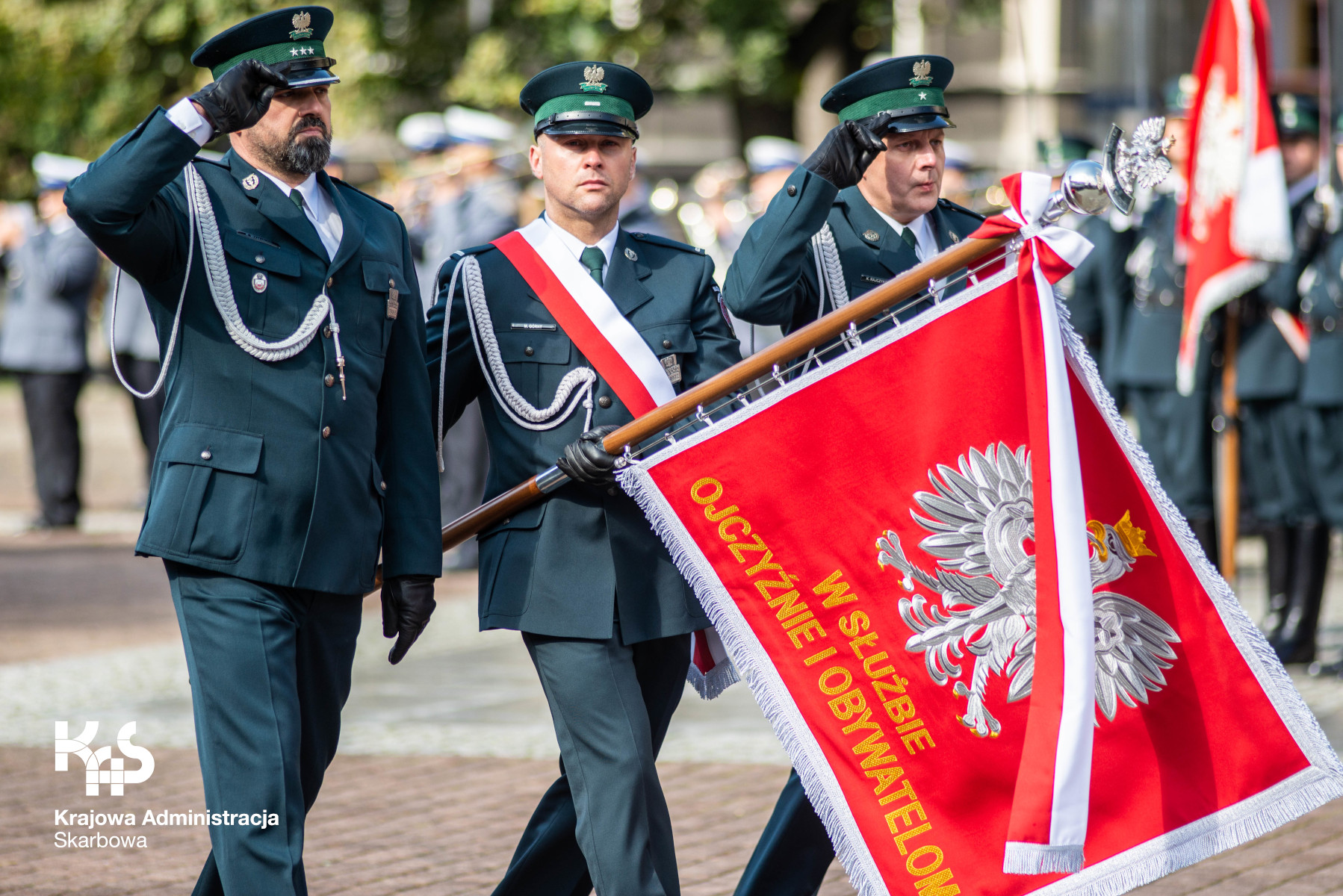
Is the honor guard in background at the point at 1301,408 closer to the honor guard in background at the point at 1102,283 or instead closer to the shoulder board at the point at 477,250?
the honor guard in background at the point at 1102,283

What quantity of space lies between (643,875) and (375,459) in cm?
106

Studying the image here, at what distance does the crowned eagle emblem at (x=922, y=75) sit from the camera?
4.17 meters

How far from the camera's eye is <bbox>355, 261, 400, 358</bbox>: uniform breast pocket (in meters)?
3.89

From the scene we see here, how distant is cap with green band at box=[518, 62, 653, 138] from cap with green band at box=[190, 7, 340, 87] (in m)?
0.47

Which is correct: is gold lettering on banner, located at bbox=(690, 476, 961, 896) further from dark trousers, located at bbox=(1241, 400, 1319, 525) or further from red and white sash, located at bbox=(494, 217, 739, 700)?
dark trousers, located at bbox=(1241, 400, 1319, 525)

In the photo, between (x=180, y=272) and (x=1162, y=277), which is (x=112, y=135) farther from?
(x=180, y=272)

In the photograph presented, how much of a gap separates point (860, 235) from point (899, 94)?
13.2 inches

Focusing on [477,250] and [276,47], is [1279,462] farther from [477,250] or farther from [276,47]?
[276,47]

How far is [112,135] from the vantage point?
23.1 metres

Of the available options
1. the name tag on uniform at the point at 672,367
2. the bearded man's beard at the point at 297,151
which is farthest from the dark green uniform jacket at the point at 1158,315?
the bearded man's beard at the point at 297,151

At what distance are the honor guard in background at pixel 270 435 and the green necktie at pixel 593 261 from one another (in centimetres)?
41

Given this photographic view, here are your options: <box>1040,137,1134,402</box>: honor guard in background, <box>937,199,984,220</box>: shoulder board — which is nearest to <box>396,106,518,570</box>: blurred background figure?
<box>1040,137,1134,402</box>: honor guard in background

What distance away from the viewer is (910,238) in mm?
4293

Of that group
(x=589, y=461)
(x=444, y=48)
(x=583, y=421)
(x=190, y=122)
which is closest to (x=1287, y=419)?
(x=583, y=421)
